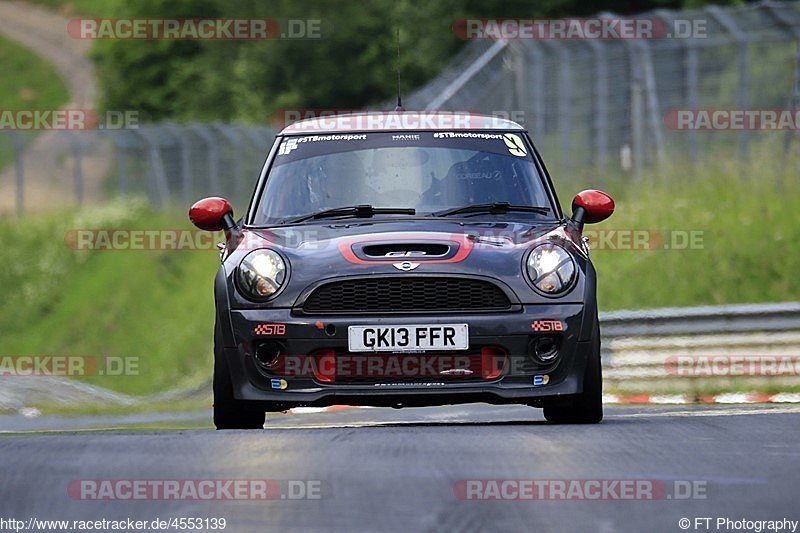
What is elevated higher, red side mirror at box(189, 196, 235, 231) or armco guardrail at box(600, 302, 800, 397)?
red side mirror at box(189, 196, 235, 231)

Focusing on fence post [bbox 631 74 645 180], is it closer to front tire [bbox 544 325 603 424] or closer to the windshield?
the windshield

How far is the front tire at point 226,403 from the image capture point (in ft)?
28.9

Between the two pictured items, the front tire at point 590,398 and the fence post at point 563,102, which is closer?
the front tire at point 590,398

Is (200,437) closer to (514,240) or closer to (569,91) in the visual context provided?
(514,240)

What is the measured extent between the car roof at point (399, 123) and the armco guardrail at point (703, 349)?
5298 millimetres

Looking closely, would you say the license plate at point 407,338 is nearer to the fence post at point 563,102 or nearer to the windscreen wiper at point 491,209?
the windscreen wiper at point 491,209

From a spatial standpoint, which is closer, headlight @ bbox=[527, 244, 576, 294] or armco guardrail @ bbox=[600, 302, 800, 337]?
headlight @ bbox=[527, 244, 576, 294]

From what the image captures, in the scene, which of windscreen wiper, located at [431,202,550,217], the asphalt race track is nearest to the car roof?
windscreen wiper, located at [431,202,550,217]

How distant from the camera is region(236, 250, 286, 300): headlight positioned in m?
8.70

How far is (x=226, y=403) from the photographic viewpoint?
29.1 feet

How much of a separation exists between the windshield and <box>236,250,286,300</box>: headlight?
0.78 m

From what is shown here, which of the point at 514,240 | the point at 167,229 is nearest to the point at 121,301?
the point at 167,229

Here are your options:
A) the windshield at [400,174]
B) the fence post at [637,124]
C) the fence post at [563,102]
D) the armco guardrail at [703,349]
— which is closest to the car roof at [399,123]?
the windshield at [400,174]

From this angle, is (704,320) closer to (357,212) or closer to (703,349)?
(703,349)
